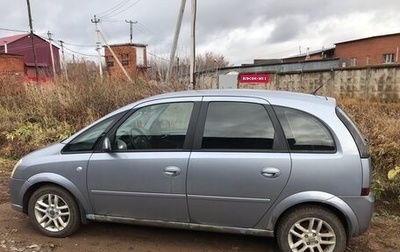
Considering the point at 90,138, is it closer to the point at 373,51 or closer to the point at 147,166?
the point at 147,166

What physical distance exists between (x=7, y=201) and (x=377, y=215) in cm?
520

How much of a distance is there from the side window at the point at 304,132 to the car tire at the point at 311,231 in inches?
22.4

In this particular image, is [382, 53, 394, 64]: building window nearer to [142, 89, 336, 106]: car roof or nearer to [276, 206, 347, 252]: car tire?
[142, 89, 336, 106]: car roof

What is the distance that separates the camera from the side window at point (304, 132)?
3.47 m

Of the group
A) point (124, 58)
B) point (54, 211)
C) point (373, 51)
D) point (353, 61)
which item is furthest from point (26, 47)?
point (54, 211)

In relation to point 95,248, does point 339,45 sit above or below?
above

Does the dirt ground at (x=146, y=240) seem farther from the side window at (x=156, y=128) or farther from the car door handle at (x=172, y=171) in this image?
the side window at (x=156, y=128)

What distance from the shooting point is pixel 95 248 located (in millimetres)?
3975

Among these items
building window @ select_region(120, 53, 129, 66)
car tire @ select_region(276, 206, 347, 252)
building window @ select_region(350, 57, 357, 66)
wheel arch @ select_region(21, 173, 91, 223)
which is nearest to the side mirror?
wheel arch @ select_region(21, 173, 91, 223)

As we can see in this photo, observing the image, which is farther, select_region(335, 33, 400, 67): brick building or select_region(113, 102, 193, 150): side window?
select_region(335, 33, 400, 67): brick building

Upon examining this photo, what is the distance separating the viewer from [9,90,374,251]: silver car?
3432mm

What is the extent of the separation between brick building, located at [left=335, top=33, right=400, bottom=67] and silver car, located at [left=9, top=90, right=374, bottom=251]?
43067 millimetres

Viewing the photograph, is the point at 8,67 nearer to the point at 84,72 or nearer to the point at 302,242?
the point at 84,72

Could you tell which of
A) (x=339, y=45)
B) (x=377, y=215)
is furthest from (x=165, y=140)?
(x=339, y=45)
